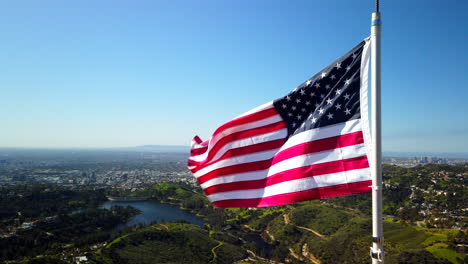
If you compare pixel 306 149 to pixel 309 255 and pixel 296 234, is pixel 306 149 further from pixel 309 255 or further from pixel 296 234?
pixel 296 234

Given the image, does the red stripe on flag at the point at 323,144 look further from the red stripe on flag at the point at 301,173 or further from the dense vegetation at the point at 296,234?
the dense vegetation at the point at 296,234

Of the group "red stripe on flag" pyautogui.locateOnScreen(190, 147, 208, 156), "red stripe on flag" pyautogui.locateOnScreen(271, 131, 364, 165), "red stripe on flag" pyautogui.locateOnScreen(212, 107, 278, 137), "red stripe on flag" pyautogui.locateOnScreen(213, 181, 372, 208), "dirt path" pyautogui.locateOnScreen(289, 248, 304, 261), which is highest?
"red stripe on flag" pyautogui.locateOnScreen(212, 107, 278, 137)

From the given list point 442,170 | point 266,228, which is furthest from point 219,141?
point 442,170

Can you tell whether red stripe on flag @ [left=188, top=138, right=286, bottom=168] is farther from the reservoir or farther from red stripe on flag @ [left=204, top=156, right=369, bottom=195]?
the reservoir

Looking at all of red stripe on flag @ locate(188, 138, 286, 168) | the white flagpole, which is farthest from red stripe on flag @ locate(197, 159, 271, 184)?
the white flagpole

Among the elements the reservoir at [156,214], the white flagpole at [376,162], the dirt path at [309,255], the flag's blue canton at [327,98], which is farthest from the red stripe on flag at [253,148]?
the reservoir at [156,214]

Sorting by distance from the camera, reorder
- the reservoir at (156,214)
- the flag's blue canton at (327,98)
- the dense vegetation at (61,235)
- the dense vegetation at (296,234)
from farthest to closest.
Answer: the reservoir at (156,214), the dense vegetation at (61,235), the dense vegetation at (296,234), the flag's blue canton at (327,98)

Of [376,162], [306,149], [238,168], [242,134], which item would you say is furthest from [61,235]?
[376,162]
